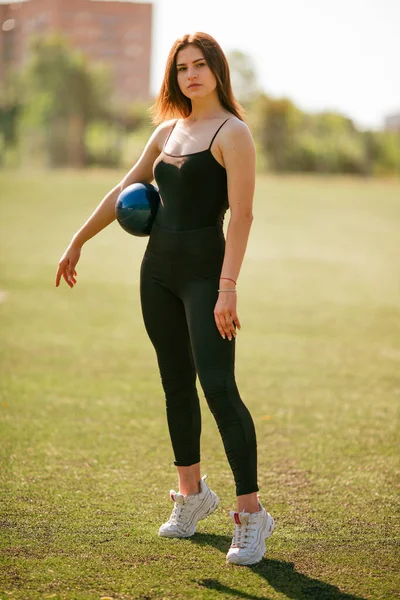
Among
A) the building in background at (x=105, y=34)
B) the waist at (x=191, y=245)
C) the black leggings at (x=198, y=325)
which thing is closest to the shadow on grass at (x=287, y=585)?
the black leggings at (x=198, y=325)

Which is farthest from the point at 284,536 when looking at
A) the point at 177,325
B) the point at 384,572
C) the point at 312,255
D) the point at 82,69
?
the point at 82,69

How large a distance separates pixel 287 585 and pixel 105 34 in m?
67.6

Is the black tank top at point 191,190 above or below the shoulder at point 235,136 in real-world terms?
below

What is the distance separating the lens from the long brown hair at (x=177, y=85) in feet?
11.0

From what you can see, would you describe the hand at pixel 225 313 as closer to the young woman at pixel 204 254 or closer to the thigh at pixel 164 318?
Answer: the young woman at pixel 204 254

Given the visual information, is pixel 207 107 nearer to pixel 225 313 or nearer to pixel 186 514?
pixel 225 313

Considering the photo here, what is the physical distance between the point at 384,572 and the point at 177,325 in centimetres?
120

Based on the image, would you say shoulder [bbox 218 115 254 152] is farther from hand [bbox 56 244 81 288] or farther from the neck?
hand [bbox 56 244 81 288]

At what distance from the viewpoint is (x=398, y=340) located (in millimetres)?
8688

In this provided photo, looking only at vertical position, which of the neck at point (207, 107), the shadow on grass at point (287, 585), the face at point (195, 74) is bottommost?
the shadow on grass at point (287, 585)

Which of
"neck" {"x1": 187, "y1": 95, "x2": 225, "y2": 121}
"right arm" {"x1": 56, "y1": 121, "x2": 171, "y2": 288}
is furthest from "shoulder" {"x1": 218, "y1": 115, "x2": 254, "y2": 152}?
"right arm" {"x1": 56, "y1": 121, "x2": 171, "y2": 288}

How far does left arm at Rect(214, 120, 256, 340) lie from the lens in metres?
3.23

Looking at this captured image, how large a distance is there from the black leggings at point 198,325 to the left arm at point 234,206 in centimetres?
7

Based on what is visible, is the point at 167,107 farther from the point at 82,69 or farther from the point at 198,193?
the point at 82,69
